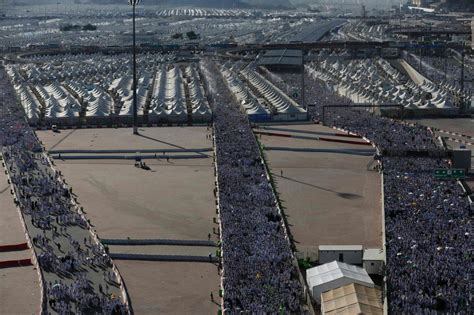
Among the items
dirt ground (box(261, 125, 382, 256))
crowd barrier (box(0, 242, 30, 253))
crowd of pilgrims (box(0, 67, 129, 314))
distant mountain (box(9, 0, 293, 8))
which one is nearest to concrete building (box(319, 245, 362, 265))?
dirt ground (box(261, 125, 382, 256))

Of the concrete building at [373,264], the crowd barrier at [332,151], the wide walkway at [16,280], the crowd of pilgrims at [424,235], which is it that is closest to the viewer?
the crowd of pilgrims at [424,235]

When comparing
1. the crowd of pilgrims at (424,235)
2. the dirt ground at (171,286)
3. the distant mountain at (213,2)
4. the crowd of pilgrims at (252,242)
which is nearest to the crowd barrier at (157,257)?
the dirt ground at (171,286)

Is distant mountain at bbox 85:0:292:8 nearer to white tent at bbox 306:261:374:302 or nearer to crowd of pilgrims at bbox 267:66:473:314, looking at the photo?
crowd of pilgrims at bbox 267:66:473:314

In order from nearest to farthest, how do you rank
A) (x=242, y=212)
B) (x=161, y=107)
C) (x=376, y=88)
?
(x=242, y=212)
(x=161, y=107)
(x=376, y=88)

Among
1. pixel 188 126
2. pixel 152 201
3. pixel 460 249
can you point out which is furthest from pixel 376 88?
pixel 460 249

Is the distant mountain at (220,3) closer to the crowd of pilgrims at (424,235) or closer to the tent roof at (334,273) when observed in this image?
the crowd of pilgrims at (424,235)

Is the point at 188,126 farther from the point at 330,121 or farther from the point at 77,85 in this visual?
the point at 77,85
